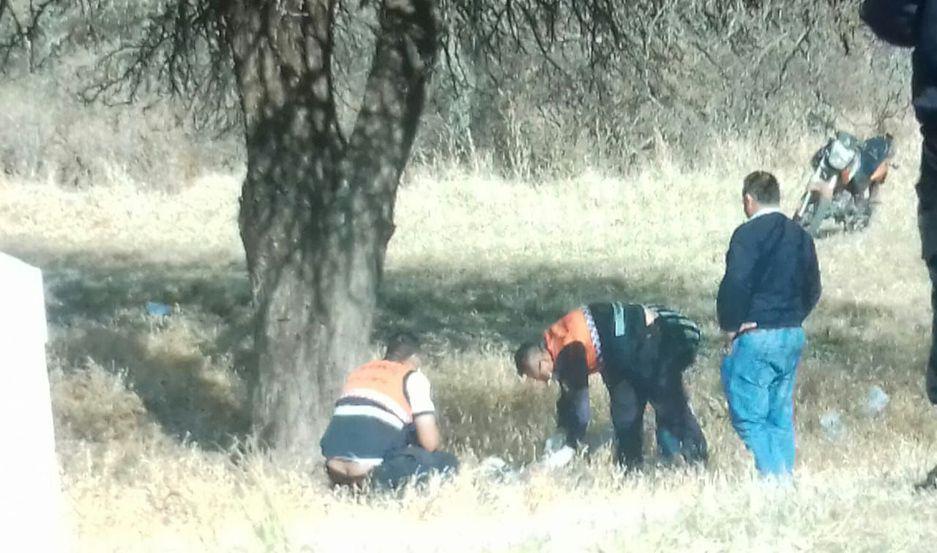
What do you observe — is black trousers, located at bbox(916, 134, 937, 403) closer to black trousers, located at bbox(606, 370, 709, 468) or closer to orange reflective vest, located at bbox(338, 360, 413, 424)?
orange reflective vest, located at bbox(338, 360, 413, 424)

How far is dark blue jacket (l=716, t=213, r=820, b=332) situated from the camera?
294 inches

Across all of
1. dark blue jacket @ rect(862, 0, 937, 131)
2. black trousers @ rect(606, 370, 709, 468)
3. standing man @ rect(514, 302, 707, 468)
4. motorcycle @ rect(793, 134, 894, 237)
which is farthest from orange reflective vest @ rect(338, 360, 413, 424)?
motorcycle @ rect(793, 134, 894, 237)

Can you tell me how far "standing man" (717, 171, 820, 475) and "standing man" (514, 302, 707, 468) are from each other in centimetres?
59

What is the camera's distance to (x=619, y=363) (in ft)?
26.9

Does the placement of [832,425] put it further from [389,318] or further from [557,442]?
[389,318]

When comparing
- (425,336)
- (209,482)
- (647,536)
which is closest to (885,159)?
(425,336)

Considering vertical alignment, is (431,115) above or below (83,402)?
above

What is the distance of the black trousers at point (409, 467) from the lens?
291 inches

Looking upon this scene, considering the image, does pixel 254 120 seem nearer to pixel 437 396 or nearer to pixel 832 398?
pixel 437 396

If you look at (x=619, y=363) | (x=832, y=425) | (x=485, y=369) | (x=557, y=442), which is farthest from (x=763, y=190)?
(x=485, y=369)

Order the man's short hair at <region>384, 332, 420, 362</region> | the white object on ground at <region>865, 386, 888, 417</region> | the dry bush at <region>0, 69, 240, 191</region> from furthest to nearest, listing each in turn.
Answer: the dry bush at <region>0, 69, 240, 191</region>, the white object on ground at <region>865, 386, 888, 417</region>, the man's short hair at <region>384, 332, 420, 362</region>

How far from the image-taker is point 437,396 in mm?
11266

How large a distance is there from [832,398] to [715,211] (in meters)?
11.0

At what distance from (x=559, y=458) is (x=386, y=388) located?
1049 mm
